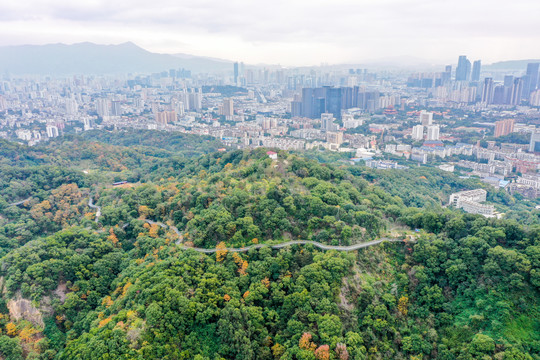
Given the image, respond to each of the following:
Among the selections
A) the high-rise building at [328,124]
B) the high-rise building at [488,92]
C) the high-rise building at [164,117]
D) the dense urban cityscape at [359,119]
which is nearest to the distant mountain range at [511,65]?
the dense urban cityscape at [359,119]

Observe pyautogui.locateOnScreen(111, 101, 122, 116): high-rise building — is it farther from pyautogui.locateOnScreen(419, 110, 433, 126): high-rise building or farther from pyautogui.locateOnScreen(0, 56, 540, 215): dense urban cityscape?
pyautogui.locateOnScreen(419, 110, 433, 126): high-rise building

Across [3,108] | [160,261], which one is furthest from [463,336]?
[3,108]

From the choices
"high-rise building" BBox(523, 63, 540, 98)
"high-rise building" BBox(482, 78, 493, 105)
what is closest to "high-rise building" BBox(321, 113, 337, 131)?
"high-rise building" BBox(482, 78, 493, 105)

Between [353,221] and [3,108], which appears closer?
[353,221]

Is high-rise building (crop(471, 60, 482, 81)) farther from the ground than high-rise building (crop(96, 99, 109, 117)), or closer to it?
A: farther from the ground

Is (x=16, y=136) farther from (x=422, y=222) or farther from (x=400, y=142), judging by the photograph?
(x=422, y=222)

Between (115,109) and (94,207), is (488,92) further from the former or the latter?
(94,207)

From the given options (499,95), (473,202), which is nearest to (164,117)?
(473,202)
